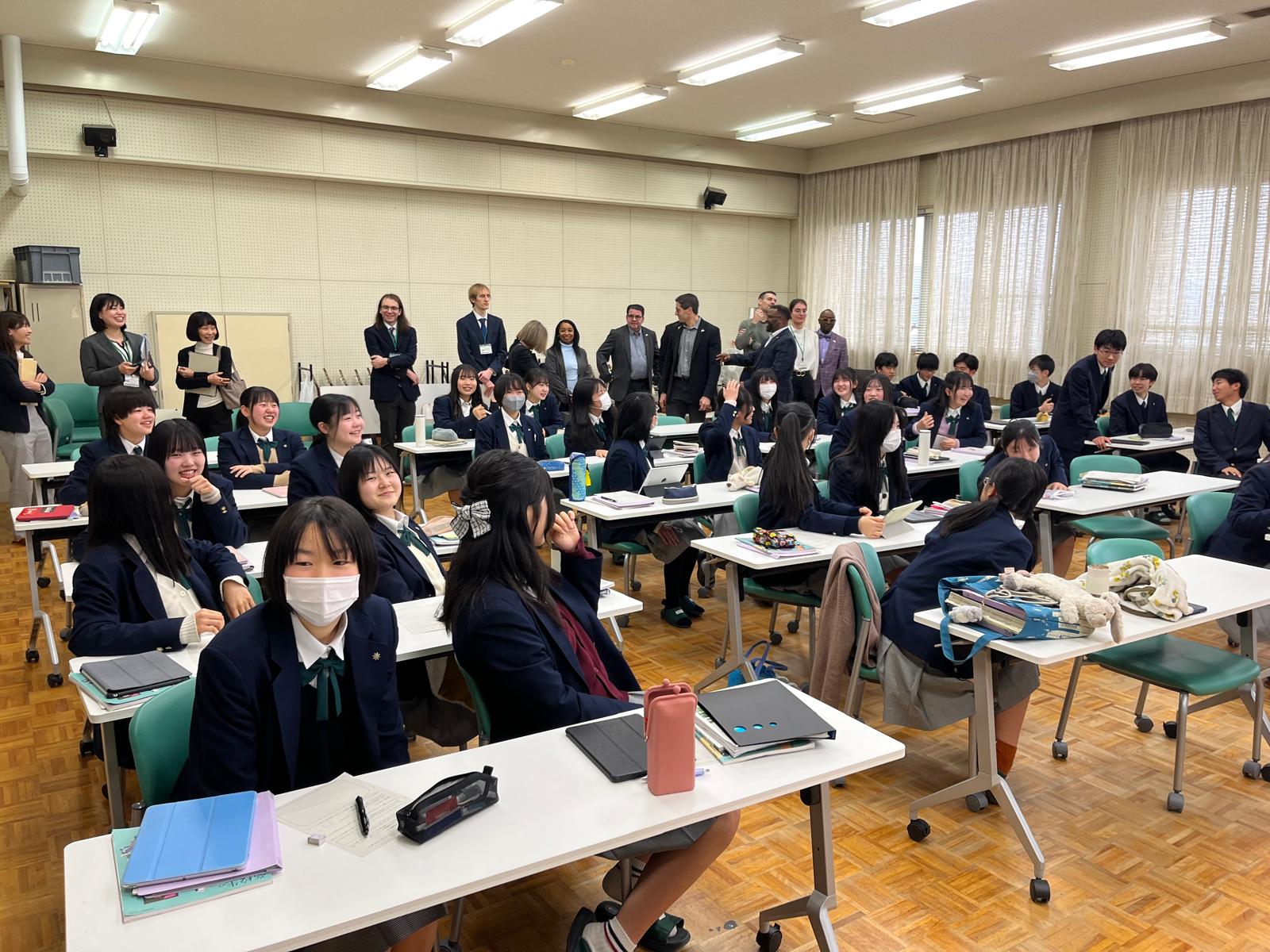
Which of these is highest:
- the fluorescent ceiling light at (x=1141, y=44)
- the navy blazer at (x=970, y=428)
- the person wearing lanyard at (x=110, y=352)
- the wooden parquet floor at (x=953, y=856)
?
the fluorescent ceiling light at (x=1141, y=44)

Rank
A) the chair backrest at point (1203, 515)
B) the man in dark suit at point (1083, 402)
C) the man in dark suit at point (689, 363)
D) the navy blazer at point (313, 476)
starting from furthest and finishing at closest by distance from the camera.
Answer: the man in dark suit at point (689, 363), the man in dark suit at point (1083, 402), the chair backrest at point (1203, 515), the navy blazer at point (313, 476)

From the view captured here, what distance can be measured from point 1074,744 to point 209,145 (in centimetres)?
828

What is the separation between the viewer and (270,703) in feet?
6.39

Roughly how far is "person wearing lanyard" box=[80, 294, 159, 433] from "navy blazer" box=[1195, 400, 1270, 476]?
292 inches

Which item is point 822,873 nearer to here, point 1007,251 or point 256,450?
point 256,450

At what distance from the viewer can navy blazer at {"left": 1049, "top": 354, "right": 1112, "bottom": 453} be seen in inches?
276

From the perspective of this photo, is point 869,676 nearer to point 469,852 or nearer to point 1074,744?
point 1074,744

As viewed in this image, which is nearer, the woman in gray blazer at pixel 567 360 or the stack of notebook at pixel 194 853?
the stack of notebook at pixel 194 853

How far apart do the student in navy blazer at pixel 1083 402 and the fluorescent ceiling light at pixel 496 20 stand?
465cm

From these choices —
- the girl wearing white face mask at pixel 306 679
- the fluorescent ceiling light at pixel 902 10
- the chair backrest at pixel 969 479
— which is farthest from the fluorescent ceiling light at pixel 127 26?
the chair backrest at pixel 969 479

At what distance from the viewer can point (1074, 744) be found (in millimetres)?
3682

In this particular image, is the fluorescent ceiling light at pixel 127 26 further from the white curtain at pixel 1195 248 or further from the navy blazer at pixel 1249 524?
the white curtain at pixel 1195 248

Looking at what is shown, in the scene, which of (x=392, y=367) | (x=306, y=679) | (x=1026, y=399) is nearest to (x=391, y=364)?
(x=392, y=367)

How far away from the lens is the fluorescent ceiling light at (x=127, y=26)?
20.3 feet
